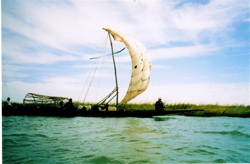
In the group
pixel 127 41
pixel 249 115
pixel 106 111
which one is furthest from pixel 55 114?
pixel 249 115

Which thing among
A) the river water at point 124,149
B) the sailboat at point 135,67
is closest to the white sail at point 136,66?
the sailboat at point 135,67

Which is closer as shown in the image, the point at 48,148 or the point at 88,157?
the point at 88,157

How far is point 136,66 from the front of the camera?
1716 cm

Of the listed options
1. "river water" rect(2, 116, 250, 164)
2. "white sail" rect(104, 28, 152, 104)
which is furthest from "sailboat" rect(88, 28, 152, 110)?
"river water" rect(2, 116, 250, 164)

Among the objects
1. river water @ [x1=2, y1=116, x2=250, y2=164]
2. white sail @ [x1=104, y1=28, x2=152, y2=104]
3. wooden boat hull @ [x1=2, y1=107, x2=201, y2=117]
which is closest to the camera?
river water @ [x1=2, y1=116, x2=250, y2=164]

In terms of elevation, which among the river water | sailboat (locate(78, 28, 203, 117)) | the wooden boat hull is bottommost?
the river water

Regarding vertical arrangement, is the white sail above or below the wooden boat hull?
above

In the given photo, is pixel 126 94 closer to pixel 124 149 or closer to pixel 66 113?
pixel 66 113

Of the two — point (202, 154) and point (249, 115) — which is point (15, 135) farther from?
point (249, 115)

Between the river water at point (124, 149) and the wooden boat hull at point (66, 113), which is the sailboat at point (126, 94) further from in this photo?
the river water at point (124, 149)

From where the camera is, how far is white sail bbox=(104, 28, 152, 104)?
17047mm

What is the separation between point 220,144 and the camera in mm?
7152

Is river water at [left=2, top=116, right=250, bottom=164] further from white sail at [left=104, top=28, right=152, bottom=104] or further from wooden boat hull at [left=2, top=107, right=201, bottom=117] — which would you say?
white sail at [left=104, top=28, right=152, bottom=104]

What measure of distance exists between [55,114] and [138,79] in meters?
7.63
